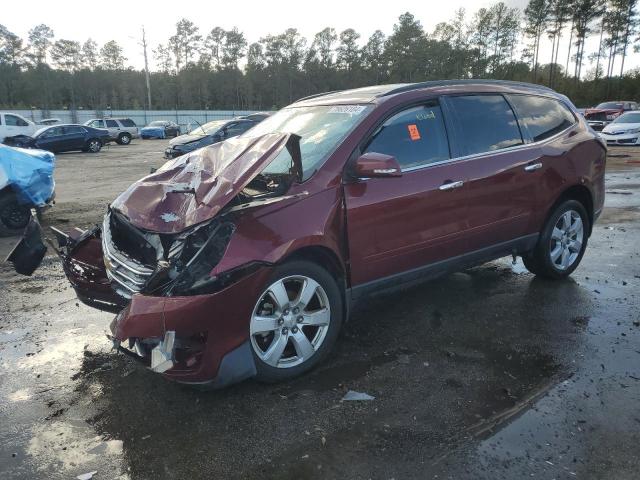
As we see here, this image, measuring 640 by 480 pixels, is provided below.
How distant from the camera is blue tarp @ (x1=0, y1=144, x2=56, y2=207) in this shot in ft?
25.0

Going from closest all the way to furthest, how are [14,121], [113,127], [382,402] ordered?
[382,402]
[14,121]
[113,127]

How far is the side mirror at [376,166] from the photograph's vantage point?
3.35 m

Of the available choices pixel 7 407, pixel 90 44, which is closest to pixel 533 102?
pixel 7 407

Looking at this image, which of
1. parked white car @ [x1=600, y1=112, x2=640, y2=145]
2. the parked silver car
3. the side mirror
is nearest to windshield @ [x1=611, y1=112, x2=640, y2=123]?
parked white car @ [x1=600, y1=112, x2=640, y2=145]

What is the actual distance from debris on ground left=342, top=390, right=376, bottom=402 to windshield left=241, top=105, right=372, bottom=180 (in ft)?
4.69

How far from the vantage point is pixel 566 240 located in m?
5.13

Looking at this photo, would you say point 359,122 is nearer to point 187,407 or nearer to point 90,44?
point 187,407

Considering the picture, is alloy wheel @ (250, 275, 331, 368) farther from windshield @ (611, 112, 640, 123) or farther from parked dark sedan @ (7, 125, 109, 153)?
parked dark sedan @ (7, 125, 109, 153)

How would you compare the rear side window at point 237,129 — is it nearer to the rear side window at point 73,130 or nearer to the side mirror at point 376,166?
the rear side window at point 73,130

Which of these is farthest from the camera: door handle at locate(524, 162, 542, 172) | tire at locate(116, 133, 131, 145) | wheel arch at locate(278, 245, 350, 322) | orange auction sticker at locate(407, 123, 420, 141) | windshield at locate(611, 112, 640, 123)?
tire at locate(116, 133, 131, 145)

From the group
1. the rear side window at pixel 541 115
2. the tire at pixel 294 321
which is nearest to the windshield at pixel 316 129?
the tire at pixel 294 321

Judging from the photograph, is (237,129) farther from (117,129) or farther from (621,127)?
(117,129)

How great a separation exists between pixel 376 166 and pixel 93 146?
26881 millimetres

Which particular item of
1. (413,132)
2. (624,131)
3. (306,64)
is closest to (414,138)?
(413,132)
